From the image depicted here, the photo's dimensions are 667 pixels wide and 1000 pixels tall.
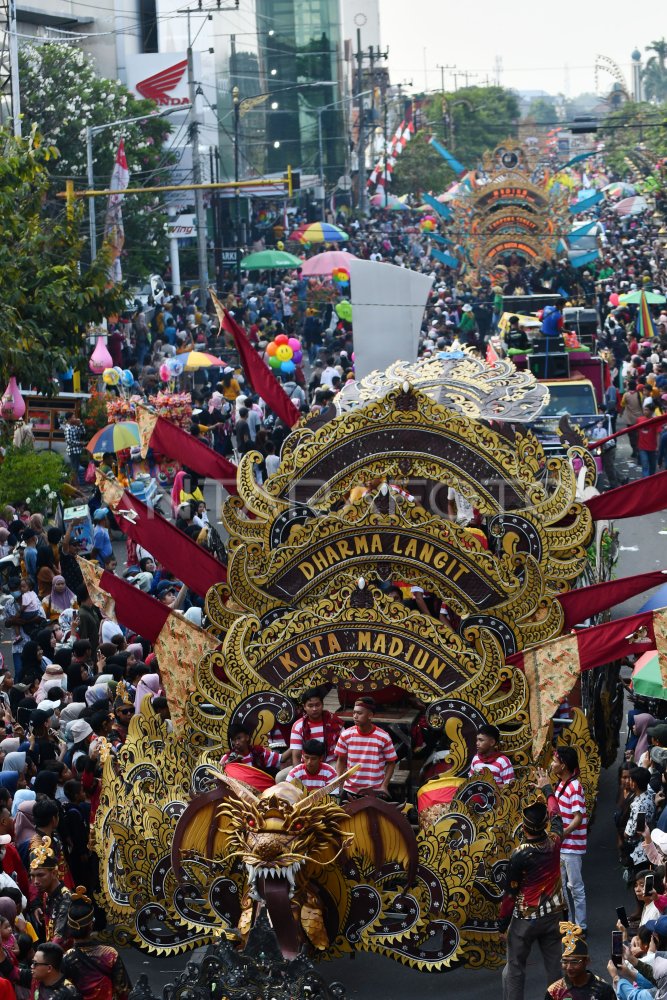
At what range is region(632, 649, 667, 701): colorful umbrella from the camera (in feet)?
39.3

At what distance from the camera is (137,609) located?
1212cm

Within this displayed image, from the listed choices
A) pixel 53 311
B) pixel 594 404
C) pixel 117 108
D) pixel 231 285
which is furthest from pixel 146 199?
pixel 594 404

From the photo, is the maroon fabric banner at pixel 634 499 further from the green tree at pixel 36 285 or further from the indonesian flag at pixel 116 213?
the indonesian flag at pixel 116 213

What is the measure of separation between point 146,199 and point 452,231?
340 inches

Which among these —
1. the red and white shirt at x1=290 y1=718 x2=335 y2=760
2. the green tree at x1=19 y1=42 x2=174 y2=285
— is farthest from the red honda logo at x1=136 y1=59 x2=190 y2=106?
the red and white shirt at x1=290 y1=718 x2=335 y2=760

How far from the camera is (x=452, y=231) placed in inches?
1823

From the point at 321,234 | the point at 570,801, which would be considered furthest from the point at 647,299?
the point at 570,801

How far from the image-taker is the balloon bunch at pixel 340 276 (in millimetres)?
41375

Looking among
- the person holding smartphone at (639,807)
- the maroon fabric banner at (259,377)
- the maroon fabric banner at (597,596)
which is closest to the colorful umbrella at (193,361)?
the maroon fabric banner at (259,377)

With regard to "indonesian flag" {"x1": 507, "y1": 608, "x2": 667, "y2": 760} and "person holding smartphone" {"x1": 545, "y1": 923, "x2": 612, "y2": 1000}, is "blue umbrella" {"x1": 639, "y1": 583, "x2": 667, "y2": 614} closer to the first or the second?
"indonesian flag" {"x1": 507, "y1": 608, "x2": 667, "y2": 760}

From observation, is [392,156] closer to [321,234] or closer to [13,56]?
[321,234]

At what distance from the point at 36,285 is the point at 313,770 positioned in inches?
→ 617

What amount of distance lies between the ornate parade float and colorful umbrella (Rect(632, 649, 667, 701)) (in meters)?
0.65

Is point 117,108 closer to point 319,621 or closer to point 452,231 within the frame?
point 452,231
